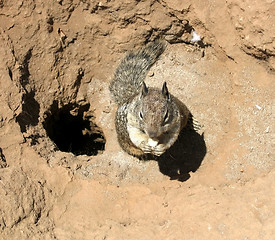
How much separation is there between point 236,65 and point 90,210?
9.48 feet

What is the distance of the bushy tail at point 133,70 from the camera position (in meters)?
5.91

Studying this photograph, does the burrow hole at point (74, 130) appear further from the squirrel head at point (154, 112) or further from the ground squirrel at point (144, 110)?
the squirrel head at point (154, 112)

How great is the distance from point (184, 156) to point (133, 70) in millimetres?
1507

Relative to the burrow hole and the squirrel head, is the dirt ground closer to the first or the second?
the burrow hole

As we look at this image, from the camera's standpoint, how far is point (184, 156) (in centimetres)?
580

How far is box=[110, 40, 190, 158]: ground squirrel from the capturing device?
4535 mm

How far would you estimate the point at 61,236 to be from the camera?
438 cm

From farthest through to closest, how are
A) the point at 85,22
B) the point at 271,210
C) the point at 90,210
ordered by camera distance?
the point at 85,22 → the point at 90,210 → the point at 271,210

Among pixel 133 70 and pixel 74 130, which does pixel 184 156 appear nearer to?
pixel 133 70

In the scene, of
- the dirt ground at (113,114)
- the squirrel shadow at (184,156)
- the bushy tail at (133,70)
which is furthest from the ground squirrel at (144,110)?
the squirrel shadow at (184,156)

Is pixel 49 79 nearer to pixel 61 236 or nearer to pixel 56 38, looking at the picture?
pixel 56 38

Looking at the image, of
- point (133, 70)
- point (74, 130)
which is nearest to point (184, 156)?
point (133, 70)

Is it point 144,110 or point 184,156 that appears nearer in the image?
point 144,110

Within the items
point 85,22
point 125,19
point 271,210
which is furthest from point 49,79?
point 271,210
